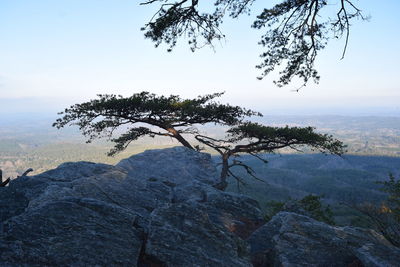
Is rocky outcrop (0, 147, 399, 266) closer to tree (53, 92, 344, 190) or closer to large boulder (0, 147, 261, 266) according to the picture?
large boulder (0, 147, 261, 266)

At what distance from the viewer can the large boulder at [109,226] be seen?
481 centimetres

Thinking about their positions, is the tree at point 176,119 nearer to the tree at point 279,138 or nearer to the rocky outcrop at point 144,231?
the tree at point 279,138

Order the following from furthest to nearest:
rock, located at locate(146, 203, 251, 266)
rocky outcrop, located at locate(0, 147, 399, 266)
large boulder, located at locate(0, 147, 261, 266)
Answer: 1. rock, located at locate(146, 203, 251, 266)
2. rocky outcrop, located at locate(0, 147, 399, 266)
3. large boulder, located at locate(0, 147, 261, 266)

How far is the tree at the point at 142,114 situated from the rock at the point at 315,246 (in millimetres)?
11093

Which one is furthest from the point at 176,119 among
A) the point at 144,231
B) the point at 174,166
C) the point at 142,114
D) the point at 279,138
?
the point at 144,231

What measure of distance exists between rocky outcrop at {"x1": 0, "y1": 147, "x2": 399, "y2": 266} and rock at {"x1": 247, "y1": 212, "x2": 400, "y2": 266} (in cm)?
3

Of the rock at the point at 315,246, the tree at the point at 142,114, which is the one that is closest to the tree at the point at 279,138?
the tree at the point at 142,114

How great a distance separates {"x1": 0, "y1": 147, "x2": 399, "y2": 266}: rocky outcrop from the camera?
496cm

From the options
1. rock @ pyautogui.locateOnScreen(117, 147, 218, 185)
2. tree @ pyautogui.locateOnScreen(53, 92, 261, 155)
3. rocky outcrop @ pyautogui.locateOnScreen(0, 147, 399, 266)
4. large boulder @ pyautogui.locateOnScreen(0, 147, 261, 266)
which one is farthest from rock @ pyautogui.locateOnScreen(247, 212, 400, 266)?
tree @ pyautogui.locateOnScreen(53, 92, 261, 155)

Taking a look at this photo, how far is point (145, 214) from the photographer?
8641 mm

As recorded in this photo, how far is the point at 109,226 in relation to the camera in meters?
5.98

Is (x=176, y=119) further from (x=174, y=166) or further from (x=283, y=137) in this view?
(x=283, y=137)

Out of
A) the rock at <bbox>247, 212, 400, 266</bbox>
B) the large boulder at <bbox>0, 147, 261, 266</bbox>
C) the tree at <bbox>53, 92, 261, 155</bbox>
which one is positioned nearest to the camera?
the large boulder at <bbox>0, 147, 261, 266</bbox>

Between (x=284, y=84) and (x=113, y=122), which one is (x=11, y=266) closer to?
(x=284, y=84)
